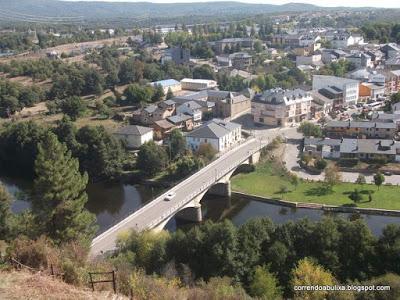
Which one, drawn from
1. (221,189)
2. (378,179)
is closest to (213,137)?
(221,189)

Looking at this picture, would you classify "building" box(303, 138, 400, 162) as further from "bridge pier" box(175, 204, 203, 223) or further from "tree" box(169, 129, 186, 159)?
"bridge pier" box(175, 204, 203, 223)

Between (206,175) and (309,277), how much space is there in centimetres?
928

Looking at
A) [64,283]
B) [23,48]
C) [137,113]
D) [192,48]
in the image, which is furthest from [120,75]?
[64,283]

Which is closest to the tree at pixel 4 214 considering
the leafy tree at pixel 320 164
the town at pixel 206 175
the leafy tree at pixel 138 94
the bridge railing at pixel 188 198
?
the town at pixel 206 175

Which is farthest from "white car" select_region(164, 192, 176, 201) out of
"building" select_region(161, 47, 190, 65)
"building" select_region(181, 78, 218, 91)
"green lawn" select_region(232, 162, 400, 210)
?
"building" select_region(161, 47, 190, 65)

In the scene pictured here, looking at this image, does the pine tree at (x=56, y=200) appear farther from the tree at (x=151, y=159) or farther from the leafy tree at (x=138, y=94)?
the leafy tree at (x=138, y=94)

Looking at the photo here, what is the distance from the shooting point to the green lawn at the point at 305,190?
16828mm

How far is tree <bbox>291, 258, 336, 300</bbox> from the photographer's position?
29.3ft

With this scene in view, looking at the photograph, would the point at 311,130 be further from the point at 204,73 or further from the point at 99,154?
the point at 204,73

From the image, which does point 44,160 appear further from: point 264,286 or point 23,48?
point 23,48

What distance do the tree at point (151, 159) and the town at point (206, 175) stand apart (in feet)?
0.15

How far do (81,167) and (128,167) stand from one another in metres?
2.00

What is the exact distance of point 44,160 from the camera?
34.7 ft

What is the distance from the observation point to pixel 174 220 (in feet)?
Answer: 55.9
